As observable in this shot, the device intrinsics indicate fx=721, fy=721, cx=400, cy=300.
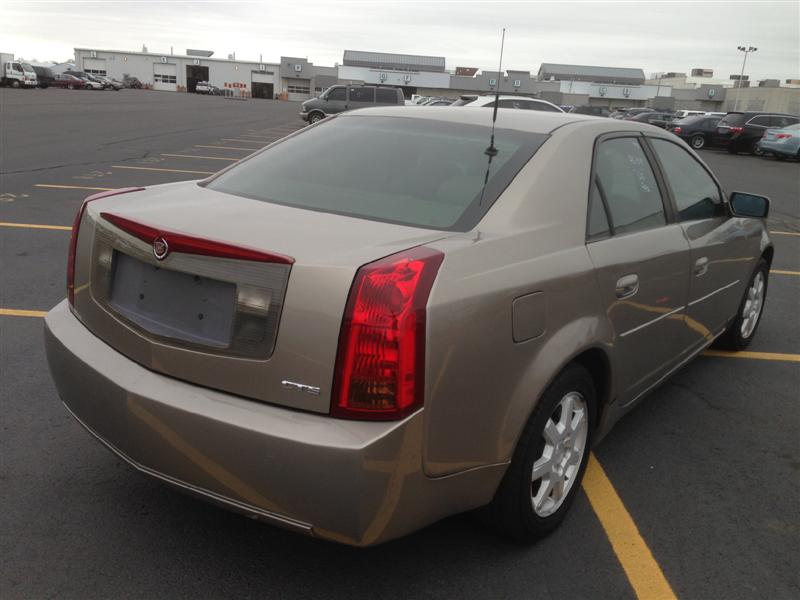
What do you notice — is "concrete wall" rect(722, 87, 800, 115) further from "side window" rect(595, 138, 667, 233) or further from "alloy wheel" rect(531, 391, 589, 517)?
"alloy wheel" rect(531, 391, 589, 517)

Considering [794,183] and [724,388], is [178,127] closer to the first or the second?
[794,183]

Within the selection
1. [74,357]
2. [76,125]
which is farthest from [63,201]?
[76,125]

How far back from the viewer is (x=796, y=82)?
4333 inches

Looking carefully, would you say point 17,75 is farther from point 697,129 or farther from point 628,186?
point 628,186

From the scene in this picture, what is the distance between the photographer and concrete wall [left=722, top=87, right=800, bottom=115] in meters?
66.1

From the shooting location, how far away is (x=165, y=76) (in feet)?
366

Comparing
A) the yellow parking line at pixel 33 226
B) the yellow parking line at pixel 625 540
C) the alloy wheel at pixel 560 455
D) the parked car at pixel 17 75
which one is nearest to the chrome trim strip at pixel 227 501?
the alloy wheel at pixel 560 455

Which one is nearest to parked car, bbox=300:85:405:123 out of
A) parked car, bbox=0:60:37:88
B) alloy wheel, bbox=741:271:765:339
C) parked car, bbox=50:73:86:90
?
alloy wheel, bbox=741:271:765:339

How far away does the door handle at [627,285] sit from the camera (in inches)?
116

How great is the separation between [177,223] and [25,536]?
1.32 meters

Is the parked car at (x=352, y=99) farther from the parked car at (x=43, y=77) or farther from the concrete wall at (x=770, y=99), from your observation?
the concrete wall at (x=770, y=99)

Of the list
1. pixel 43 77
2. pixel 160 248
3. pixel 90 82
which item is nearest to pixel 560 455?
pixel 160 248

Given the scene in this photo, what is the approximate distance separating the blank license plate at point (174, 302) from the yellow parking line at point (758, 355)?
400 cm

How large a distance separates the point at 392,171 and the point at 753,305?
3.49 meters
